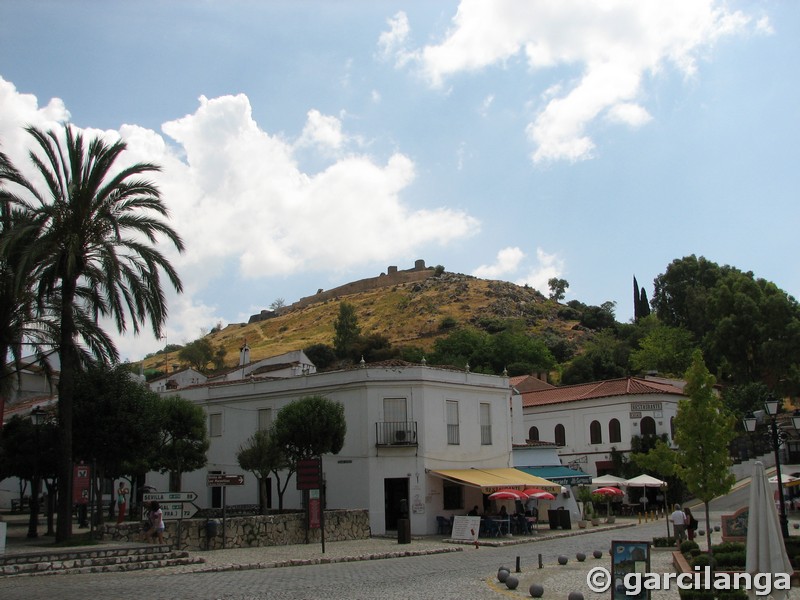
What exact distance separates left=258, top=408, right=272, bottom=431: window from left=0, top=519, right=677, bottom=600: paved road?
586 inches

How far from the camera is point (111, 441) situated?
1033 inches

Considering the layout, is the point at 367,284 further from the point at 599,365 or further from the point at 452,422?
the point at 452,422

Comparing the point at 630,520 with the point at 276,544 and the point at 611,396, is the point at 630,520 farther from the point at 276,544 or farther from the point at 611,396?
the point at 276,544

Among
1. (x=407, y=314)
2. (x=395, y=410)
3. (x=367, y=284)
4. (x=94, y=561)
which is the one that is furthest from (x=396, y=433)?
(x=367, y=284)

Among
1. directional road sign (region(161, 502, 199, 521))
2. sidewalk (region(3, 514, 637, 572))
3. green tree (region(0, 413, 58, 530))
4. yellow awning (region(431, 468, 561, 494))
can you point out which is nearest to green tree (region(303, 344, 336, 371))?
yellow awning (region(431, 468, 561, 494))

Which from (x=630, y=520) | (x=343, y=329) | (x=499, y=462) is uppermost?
(x=343, y=329)

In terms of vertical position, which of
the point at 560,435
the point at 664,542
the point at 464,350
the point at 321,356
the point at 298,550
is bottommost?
the point at 664,542

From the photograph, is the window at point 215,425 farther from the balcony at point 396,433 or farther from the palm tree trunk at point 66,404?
the palm tree trunk at point 66,404

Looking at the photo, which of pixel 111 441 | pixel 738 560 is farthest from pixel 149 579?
pixel 738 560

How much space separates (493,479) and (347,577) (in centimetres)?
1628

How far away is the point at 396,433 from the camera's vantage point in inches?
1337

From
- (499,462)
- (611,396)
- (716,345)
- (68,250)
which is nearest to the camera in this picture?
(68,250)

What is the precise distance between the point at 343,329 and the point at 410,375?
7073 cm

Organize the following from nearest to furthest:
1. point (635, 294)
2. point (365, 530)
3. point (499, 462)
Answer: point (365, 530), point (499, 462), point (635, 294)
